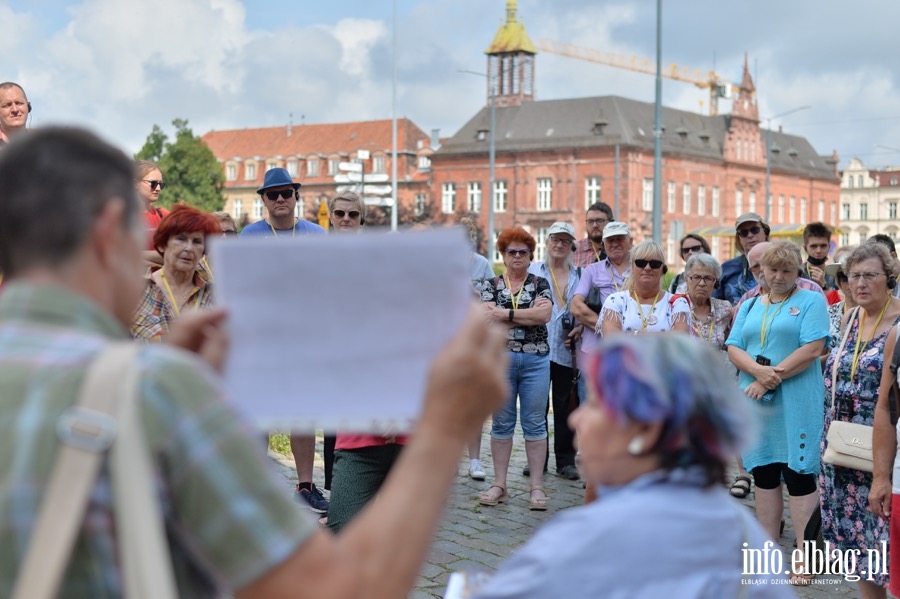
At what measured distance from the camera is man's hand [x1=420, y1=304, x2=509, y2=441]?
66.9 inches

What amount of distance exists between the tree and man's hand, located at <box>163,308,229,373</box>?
276ft

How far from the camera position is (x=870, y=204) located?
15100cm

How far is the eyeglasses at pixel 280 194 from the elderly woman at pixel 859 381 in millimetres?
3948

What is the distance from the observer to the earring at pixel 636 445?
2.22 meters

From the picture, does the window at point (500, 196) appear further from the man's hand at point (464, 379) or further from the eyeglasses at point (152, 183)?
the man's hand at point (464, 379)

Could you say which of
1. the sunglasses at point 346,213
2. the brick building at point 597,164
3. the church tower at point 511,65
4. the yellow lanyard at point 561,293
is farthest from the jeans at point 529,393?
the church tower at point 511,65

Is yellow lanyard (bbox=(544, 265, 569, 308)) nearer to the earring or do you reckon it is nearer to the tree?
the earring

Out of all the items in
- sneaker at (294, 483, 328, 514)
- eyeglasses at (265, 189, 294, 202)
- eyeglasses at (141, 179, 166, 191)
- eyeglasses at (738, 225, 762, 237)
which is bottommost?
sneaker at (294, 483, 328, 514)

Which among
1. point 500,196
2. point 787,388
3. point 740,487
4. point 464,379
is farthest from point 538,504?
point 500,196

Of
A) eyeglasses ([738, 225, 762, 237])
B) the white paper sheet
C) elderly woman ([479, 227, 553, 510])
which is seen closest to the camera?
the white paper sheet

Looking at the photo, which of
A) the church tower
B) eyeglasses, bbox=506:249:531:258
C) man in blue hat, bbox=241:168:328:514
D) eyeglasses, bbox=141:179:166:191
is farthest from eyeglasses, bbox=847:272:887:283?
the church tower

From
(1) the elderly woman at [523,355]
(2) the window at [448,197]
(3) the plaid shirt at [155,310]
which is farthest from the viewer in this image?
(2) the window at [448,197]

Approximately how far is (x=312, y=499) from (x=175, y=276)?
105 inches

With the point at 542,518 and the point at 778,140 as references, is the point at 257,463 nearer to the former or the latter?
the point at 542,518
